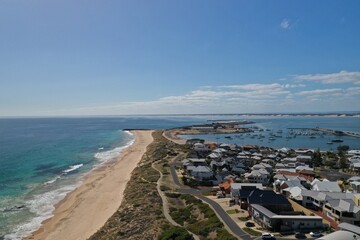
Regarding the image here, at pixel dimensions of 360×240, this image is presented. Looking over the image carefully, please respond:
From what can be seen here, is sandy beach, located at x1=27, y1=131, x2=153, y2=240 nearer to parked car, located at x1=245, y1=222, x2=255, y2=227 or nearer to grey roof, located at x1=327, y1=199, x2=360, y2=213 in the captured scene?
parked car, located at x1=245, y1=222, x2=255, y2=227

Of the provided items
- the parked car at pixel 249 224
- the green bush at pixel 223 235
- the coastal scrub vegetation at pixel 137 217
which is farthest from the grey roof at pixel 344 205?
the coastal scrub vegetation at pixel 137 217

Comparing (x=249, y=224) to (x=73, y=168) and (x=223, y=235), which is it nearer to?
(x=223, y=235)

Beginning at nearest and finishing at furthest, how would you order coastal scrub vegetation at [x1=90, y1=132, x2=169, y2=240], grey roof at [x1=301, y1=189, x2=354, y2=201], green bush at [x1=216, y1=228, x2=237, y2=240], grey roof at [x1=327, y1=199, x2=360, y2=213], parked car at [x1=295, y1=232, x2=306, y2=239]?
green bush at [x1=216, y1=228, x2=237, y2=240] < parked car at [x1=295, y1=232, x2=306, y2=239] < coastal scrub vegetation at [x1=90, y1=132, x2=169, y2=240] < grey roof at [x1=327, y1=199, x2=360, y2=213] < grey roof at [x1=301, y1=189, x2=354, y2=201]

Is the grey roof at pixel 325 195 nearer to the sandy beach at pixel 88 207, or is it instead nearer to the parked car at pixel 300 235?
the parked car at pixel 300 235

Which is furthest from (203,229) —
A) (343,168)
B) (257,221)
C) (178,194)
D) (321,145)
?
(321,145)

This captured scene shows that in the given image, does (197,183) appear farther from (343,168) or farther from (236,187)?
(343,168)

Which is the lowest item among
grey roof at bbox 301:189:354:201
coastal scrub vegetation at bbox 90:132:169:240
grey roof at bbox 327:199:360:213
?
coastal scrub vegetation at bbox 90:132:169:240

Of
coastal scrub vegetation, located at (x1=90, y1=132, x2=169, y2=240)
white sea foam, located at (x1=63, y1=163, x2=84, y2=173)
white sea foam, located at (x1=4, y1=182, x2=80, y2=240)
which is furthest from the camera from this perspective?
white sea foam, located at (x1=63, y1=163, x2=84, y2=173)

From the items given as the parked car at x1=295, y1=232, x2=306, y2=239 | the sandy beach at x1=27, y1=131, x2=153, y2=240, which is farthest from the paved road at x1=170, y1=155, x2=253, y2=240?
the sandy beach at x1=27, y1=131, x2=153, y2=240
